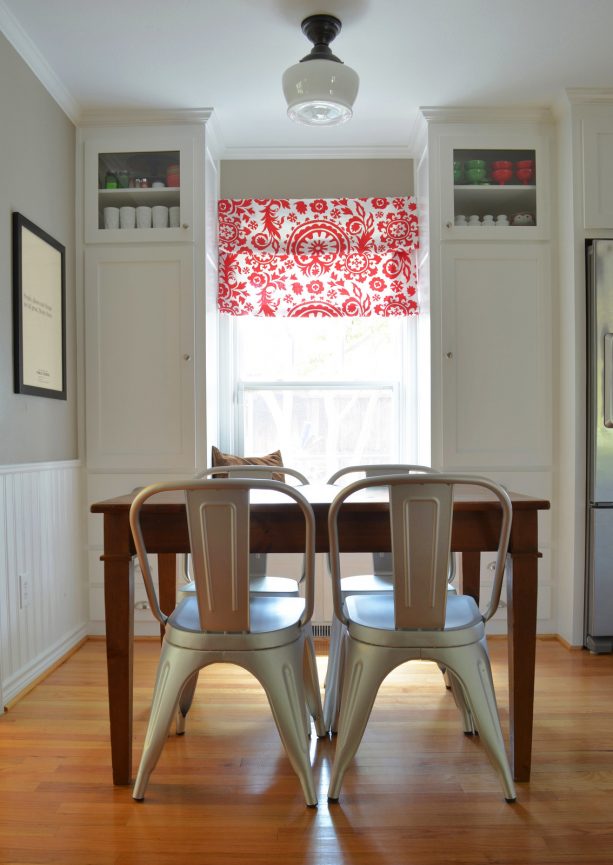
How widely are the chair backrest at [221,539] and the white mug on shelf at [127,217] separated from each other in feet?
6.68

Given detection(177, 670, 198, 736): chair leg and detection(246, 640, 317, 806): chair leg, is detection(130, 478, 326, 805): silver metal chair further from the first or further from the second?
detection(177, 670, 198, 736): chair leg

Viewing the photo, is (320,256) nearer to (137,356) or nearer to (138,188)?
(138,188)

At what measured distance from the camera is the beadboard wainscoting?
8.22 feet

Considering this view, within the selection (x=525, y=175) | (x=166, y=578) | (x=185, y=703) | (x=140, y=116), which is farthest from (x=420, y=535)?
(x=140, y=116)

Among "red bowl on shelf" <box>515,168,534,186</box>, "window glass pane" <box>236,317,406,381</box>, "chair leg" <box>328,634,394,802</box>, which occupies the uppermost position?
"red bowl on shelf" <box>515,168,534,186</box>

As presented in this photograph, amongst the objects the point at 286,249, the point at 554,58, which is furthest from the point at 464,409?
the point at 554,58

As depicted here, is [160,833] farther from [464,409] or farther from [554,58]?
[554,58]

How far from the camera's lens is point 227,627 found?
1.74 metres

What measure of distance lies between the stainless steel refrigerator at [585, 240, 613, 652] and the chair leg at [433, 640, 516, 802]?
1.50 m

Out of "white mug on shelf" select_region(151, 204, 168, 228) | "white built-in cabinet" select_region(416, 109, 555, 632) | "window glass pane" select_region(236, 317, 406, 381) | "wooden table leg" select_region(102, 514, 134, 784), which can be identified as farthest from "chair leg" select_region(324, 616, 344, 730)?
"white mug on shelf" select_region(151, 204, 168, 228)

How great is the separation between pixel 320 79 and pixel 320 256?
4.07 ft

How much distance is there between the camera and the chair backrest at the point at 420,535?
1.66 meters

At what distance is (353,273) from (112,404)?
1.41 meters

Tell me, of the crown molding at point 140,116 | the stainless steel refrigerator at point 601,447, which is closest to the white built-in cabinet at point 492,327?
the stainless steel refrigerator at point 601,447
